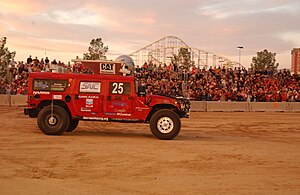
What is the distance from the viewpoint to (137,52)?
185 ft

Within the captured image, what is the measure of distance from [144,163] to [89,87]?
482 cm

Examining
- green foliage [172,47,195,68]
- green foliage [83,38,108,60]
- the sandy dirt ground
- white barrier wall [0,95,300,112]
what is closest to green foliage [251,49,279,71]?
green foliage [172,47,195,68]

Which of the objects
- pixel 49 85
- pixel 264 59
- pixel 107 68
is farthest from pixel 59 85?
pixel 264 59

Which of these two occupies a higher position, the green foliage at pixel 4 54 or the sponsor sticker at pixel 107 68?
the green foliage at pixel 4 54

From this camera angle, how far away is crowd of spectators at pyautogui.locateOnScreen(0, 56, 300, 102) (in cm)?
2908

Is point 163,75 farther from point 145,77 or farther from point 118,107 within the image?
point 118,107

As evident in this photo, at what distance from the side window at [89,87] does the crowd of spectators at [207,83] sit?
13.4 m

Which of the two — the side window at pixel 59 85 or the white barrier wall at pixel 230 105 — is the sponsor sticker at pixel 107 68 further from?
the white barrier wall at pixel 230 105

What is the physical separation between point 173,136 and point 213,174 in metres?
4.76

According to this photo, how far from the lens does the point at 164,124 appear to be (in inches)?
501

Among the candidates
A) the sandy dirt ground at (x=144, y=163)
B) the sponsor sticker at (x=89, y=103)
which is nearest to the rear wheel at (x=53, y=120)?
the sandy dirt ground at (x=144, y=163)

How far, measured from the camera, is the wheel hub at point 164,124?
41.7ft

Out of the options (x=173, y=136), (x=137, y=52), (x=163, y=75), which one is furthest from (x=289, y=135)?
(x=137, y=52)

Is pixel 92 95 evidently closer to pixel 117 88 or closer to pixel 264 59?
pixel 117 88
